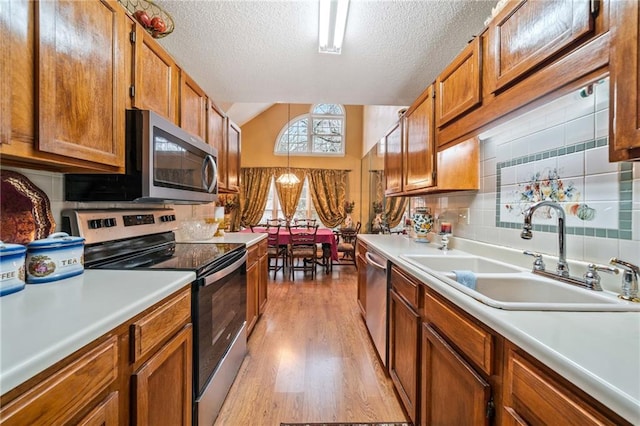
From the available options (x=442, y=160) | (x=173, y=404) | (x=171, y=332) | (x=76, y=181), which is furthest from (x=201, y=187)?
(x=442, y=160)

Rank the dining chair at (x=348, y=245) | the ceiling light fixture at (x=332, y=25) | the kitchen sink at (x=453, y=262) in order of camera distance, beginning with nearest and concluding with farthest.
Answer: the ceiling light fixture at (x=332, y=25) < the kitchen sink at (x=453, y=262) < the dining chair at (x=348, y=245)

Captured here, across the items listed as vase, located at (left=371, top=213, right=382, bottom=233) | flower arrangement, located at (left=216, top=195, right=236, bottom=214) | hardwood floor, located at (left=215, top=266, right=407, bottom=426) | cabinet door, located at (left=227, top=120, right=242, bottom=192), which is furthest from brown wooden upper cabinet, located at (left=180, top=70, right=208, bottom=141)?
vase, located at (left=371, top=213, right=382, bottom=233)

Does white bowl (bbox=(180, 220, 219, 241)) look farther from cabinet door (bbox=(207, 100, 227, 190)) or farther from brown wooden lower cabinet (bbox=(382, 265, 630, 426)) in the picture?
brown wooden lower cabinet (bbox=(382, 265, 630, 426))

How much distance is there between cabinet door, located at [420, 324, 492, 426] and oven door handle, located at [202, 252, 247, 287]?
3.40ft

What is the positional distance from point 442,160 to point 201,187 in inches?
66.1

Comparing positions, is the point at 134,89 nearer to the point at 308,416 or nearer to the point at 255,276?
the point at 255,276

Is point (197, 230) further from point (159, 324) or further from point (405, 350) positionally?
point (405, 350)

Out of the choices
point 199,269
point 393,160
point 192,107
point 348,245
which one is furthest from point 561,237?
point 348,245

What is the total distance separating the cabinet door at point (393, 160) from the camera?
256 cm

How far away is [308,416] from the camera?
1.51 meters

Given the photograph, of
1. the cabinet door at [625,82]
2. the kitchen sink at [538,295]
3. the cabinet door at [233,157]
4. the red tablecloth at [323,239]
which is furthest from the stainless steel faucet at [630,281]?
the red tablecloth at [323,239]

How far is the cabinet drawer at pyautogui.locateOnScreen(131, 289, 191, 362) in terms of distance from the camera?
80cm

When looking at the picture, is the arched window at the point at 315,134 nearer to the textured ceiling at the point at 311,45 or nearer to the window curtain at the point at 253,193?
the window curtain at the point at 253,193

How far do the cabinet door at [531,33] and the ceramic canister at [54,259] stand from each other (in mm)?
1878
